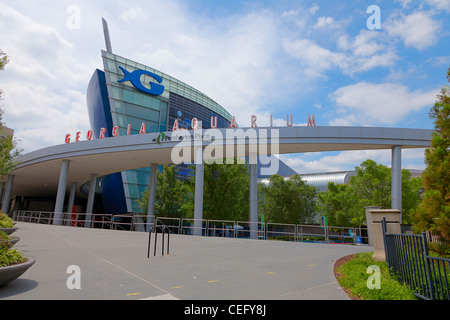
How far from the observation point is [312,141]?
733 inches

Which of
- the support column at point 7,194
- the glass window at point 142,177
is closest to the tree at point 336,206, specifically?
the glass window at point 142,177

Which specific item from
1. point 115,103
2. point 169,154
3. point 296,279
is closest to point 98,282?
point 296,279

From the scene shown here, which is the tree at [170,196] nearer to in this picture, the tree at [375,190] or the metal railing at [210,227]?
the metal railing at [210,227]

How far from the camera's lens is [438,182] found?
7.02 meters

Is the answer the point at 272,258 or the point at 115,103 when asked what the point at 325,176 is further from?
the point at 272,258

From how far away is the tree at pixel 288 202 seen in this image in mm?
31734

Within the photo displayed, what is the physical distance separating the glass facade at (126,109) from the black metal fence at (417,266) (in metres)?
35.3

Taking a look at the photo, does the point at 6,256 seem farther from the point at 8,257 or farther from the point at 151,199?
the point at 151,199

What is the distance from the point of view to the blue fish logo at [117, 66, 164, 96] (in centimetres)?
4128

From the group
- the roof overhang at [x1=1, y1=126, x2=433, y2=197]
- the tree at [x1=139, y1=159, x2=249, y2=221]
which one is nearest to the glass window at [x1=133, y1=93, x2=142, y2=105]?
the roof overhang at [x1=1, y1=126, x2=433, y2=197]

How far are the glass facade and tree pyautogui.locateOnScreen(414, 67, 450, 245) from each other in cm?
3512

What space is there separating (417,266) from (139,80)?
43.0 metres

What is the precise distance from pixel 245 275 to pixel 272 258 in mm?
2871

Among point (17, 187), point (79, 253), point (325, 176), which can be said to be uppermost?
point (325, 176)
